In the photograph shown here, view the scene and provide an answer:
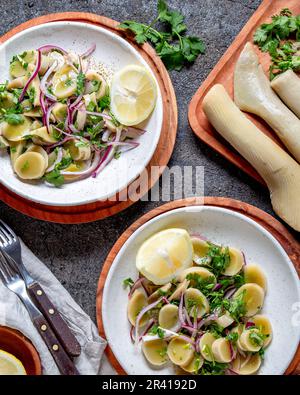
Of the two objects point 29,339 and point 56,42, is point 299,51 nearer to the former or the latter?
Answer: point 56,42

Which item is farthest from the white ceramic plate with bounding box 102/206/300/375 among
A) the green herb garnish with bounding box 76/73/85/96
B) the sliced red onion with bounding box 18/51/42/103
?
the sliced red onion with bounding box 18/51/42/103

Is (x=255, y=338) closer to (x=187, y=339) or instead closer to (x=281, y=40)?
(x=187, y=339)

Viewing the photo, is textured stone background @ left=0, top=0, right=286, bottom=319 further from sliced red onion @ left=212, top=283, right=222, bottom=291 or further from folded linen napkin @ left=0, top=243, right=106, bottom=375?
sliced red onion @ left=212, top=283, right=222, bottom=291

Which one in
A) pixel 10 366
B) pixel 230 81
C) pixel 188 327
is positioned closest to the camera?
pixel 10 366

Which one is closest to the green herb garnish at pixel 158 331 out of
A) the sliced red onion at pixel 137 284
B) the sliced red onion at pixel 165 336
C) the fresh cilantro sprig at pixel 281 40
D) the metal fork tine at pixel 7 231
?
the sliced red onion at pixel 165 336

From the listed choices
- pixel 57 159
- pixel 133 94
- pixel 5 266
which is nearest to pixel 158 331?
pixel 5 266

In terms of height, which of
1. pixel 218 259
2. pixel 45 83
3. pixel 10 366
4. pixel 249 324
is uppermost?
pixel 45 83
